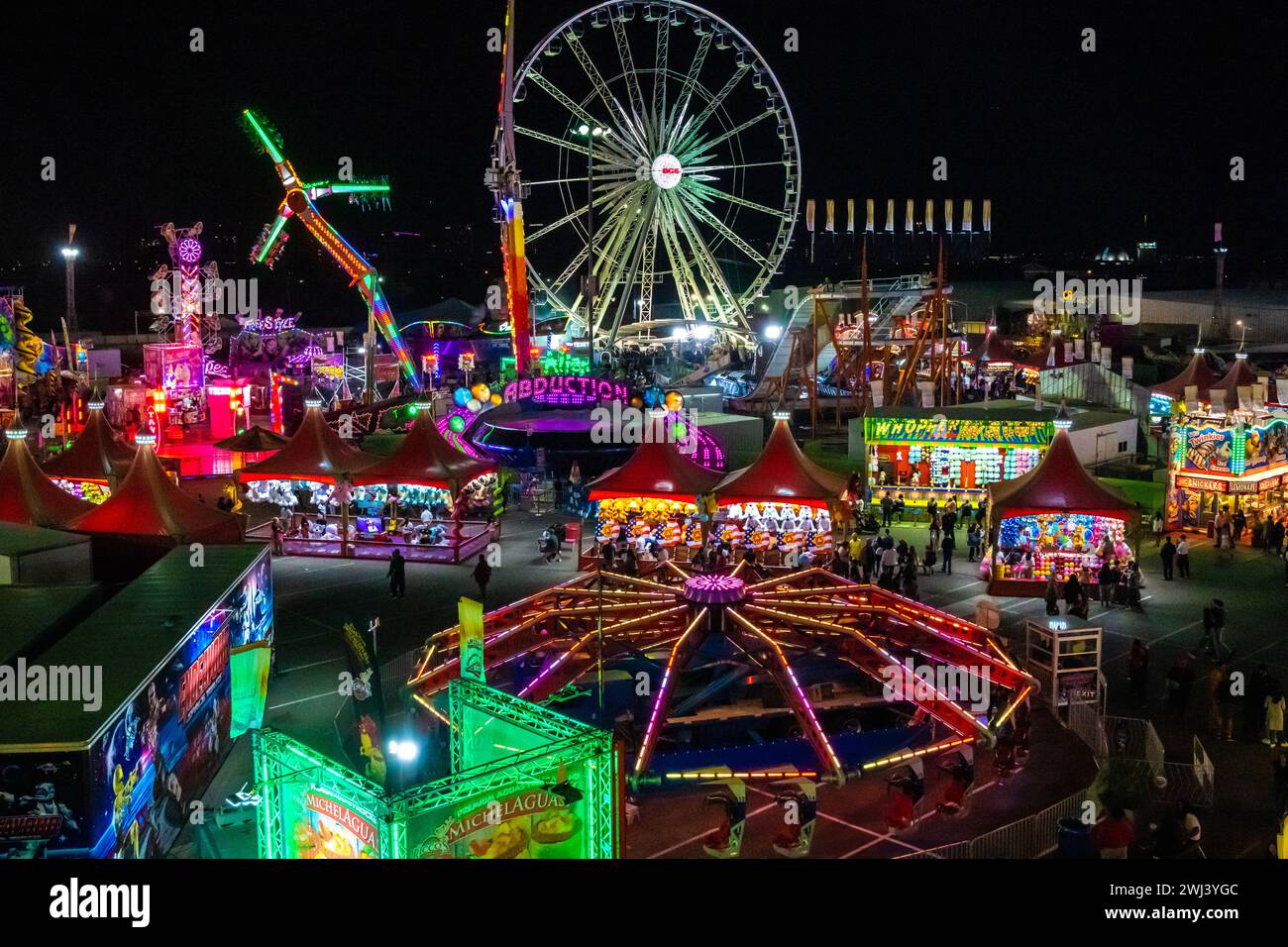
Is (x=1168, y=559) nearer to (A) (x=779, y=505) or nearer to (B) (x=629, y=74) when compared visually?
(A) (x=779, y=505)

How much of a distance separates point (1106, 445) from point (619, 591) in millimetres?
16978

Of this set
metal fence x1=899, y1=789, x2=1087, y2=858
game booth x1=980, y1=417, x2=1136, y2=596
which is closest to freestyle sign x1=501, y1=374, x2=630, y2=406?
game booth x1=980, y1=417, x2=1136, y2=596

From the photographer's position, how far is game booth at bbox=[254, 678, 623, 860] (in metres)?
7.68

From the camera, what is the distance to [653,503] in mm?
22359

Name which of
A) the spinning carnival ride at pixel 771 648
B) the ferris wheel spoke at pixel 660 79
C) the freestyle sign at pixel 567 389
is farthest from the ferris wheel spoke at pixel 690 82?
the spinning carnival ride at pixel 771 648

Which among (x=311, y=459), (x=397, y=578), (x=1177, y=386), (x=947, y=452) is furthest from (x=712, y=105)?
(x=397, y=578)

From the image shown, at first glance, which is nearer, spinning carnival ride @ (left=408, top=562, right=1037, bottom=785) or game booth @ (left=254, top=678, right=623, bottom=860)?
game booth @ (left=254, top=678, right=623, bottom=860)

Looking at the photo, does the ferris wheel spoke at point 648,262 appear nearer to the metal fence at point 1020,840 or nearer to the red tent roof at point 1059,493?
the red tent roof at point 1059,493

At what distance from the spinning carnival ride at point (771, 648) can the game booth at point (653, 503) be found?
6.42 meters

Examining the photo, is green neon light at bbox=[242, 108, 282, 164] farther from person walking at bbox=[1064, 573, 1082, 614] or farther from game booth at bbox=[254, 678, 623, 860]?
game booth at bbox=[254, 678, 623, 860]

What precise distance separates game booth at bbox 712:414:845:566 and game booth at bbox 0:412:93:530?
10.2 meters

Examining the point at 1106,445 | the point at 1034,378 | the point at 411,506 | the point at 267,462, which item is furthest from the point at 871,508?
the point at 1034,378

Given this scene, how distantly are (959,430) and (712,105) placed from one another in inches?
739

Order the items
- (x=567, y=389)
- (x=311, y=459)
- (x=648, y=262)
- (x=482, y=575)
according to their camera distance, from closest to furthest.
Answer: (x=482, y=575) → (x=311, y=459) → (x=567, y=389) → (x=648, y=262)
